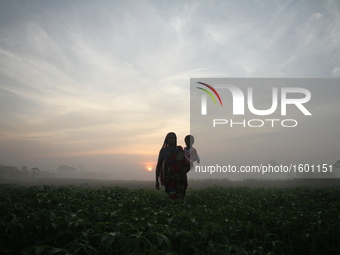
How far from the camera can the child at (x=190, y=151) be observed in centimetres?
895

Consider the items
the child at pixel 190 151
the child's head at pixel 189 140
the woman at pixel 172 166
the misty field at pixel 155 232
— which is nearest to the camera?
the misty field at pixel 155 232

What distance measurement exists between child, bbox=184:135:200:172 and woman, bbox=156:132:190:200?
436mm

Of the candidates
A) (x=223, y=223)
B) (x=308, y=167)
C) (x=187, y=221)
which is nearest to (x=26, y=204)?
(x=187, y=221)

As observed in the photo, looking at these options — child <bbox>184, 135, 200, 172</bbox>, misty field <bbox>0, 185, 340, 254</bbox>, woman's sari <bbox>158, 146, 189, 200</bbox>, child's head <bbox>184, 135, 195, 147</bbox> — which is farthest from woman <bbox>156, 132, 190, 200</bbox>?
misty field <bbox>0, 185, 340, 254</bbox>

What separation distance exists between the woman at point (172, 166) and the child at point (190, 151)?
0.44m

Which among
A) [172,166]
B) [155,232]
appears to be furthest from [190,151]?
[155,232]

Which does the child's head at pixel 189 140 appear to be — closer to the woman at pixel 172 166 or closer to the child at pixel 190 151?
the child at pixel 190 151

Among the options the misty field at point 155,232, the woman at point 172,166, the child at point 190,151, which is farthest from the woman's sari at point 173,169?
the misty field at point 155,232

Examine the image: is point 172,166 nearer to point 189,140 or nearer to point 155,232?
point 189,140

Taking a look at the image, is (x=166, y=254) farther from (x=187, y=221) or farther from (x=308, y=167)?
(x=308, y=167)

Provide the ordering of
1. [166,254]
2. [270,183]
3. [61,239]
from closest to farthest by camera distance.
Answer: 1. [166,254]
2. [61,239]
3. [270,183]

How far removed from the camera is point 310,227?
18.2ft

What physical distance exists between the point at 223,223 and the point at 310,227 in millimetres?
2125

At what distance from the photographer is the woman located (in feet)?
27.4
